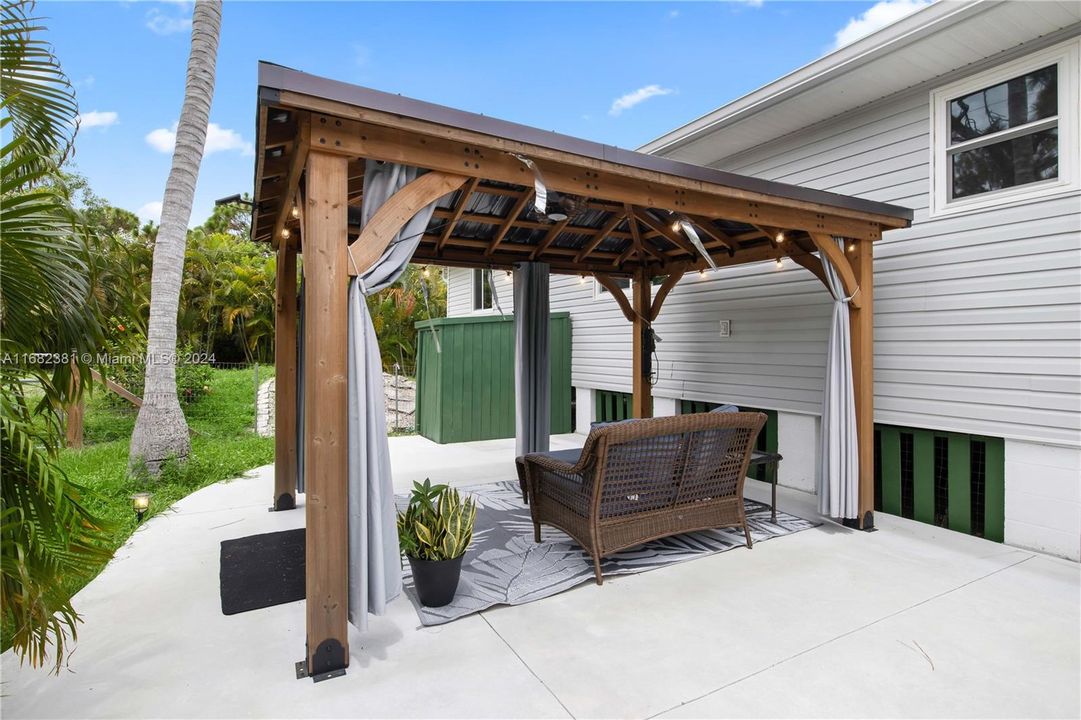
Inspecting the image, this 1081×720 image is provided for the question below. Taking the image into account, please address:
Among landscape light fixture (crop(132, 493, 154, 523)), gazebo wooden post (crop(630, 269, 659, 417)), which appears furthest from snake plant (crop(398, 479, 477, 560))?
gazebo wooden post (crop(630, 269, 659, 417))

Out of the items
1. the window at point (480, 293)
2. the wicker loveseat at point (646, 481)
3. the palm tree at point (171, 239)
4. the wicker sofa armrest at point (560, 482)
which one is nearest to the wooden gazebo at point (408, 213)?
the wicker loveseat at point (646, 481)

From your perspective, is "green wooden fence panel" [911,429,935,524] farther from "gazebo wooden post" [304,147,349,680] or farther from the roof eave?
"gazebo wooden post" [304,147,349,680]

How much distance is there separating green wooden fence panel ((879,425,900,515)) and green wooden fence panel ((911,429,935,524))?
5.2 inches

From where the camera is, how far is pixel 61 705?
216 cm

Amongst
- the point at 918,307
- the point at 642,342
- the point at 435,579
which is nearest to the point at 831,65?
the point at 918,307

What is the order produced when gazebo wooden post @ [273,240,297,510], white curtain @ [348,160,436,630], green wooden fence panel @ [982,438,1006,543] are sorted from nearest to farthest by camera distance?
white curtain @ [348,160,436,630] < green wooden fence panel @ [982,438,1006,543] < gazebo wooden post @ [273,240,297,510]

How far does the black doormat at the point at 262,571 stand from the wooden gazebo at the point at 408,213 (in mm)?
853

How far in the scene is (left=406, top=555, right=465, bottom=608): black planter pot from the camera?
2.97 meters

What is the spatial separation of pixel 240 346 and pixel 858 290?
1465 cm

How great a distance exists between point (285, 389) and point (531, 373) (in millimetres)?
2286

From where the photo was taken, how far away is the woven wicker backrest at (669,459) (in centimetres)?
332

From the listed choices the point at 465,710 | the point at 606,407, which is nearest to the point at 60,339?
the point at 465,710

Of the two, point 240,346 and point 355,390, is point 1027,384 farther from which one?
point 240,346

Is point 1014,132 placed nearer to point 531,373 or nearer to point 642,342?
point 642,342
